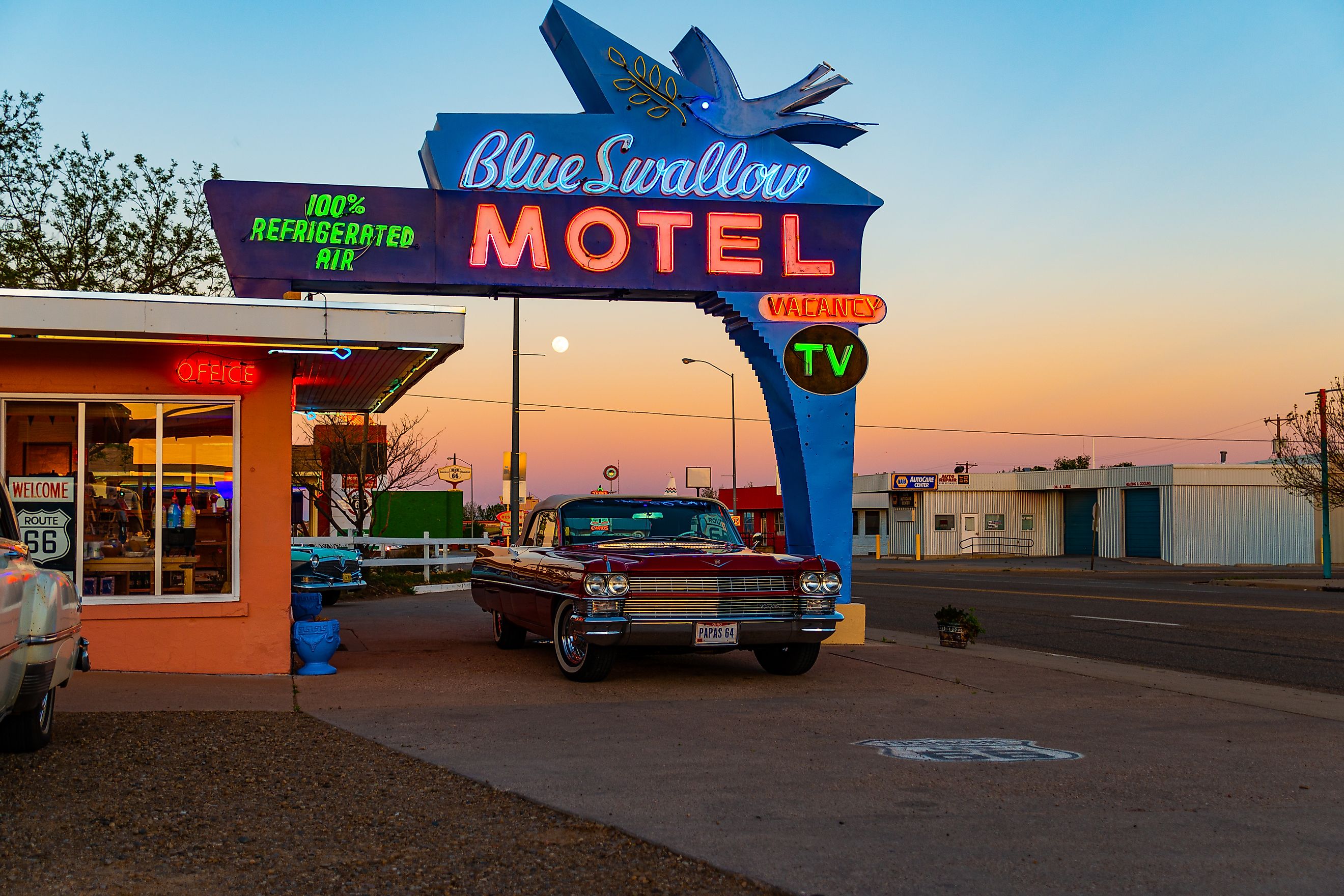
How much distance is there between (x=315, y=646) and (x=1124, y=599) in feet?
58.8

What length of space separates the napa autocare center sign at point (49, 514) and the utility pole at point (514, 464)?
1422 cm

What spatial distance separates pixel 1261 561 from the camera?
49.6 metres

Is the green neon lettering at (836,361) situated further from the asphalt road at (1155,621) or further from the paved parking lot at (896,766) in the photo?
the asphalt road at (1155,621)

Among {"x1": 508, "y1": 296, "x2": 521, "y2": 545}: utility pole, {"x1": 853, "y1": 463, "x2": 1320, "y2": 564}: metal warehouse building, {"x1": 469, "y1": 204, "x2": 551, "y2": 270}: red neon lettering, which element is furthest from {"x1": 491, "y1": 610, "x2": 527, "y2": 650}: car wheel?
{"x1": 853, "y1": 463, "x2": 1320, "y2": 564}: metal warehouse building

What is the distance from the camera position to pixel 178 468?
10.3 meters

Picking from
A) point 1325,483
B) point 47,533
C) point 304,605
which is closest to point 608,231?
point 304,605

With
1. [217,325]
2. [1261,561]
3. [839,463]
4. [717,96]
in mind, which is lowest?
[1261,561]

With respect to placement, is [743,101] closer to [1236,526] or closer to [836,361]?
[836,361]

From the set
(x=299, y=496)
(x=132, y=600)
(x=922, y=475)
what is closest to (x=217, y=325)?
(x=132, y=600)

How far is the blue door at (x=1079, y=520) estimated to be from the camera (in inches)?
2164

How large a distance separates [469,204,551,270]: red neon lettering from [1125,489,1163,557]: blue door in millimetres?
43132

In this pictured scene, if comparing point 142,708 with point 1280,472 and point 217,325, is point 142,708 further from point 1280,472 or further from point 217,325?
point 1280,472

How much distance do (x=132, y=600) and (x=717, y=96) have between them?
27.0ft

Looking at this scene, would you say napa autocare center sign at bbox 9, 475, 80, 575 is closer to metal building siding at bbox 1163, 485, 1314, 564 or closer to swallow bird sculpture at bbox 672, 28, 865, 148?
swallow bird sculpture at bbox 672, 28, 865, 148
